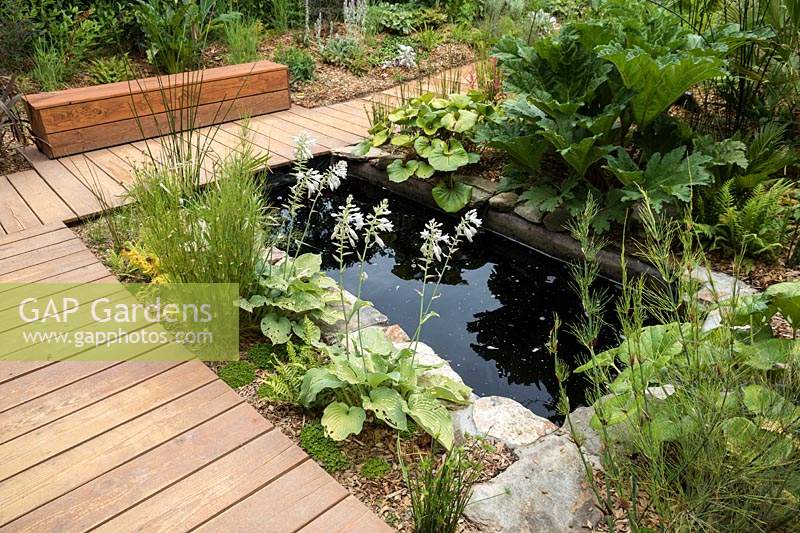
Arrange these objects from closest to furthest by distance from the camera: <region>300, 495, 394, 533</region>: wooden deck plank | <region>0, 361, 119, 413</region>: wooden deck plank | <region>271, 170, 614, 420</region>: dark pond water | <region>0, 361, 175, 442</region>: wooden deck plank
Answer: <region>300, 495, 394, 533</region>: wooden deck plank, <region>0, 361, 175, 442</region>: wooden deck plank, <region>0, 361, 119, 413</region>: wooden deck plank, <region>271, 170, 614, 420</region>: dark pond water

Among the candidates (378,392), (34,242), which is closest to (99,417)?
(378,392)

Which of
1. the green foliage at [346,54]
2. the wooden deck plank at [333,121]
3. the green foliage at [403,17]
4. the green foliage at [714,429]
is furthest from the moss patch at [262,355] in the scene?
A: the green foliage at [403,17]

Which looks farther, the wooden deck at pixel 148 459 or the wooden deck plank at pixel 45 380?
the wooden deck plank at pixel 45 380

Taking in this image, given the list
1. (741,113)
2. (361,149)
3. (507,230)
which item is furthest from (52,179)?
(741,113)

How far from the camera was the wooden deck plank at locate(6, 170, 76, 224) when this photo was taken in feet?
11.5

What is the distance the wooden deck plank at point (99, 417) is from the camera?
1880 millimetres

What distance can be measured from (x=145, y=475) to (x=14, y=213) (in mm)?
2418

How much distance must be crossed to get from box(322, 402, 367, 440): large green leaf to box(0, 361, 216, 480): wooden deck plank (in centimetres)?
49

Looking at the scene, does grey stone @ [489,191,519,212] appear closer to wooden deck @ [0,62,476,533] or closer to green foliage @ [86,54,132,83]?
wooden deck @ [0,62,476,533]

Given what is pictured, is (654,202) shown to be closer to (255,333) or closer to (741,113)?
(741,113)

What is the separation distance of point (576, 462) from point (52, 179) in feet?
11.9

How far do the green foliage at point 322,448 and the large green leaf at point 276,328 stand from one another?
46 cm

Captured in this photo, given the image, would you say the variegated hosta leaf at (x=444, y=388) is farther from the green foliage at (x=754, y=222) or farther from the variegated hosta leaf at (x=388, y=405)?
the green foliage at (x=754, y=222)

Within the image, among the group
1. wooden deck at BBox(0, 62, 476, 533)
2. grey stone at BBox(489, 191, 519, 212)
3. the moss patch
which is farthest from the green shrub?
the moss patch
